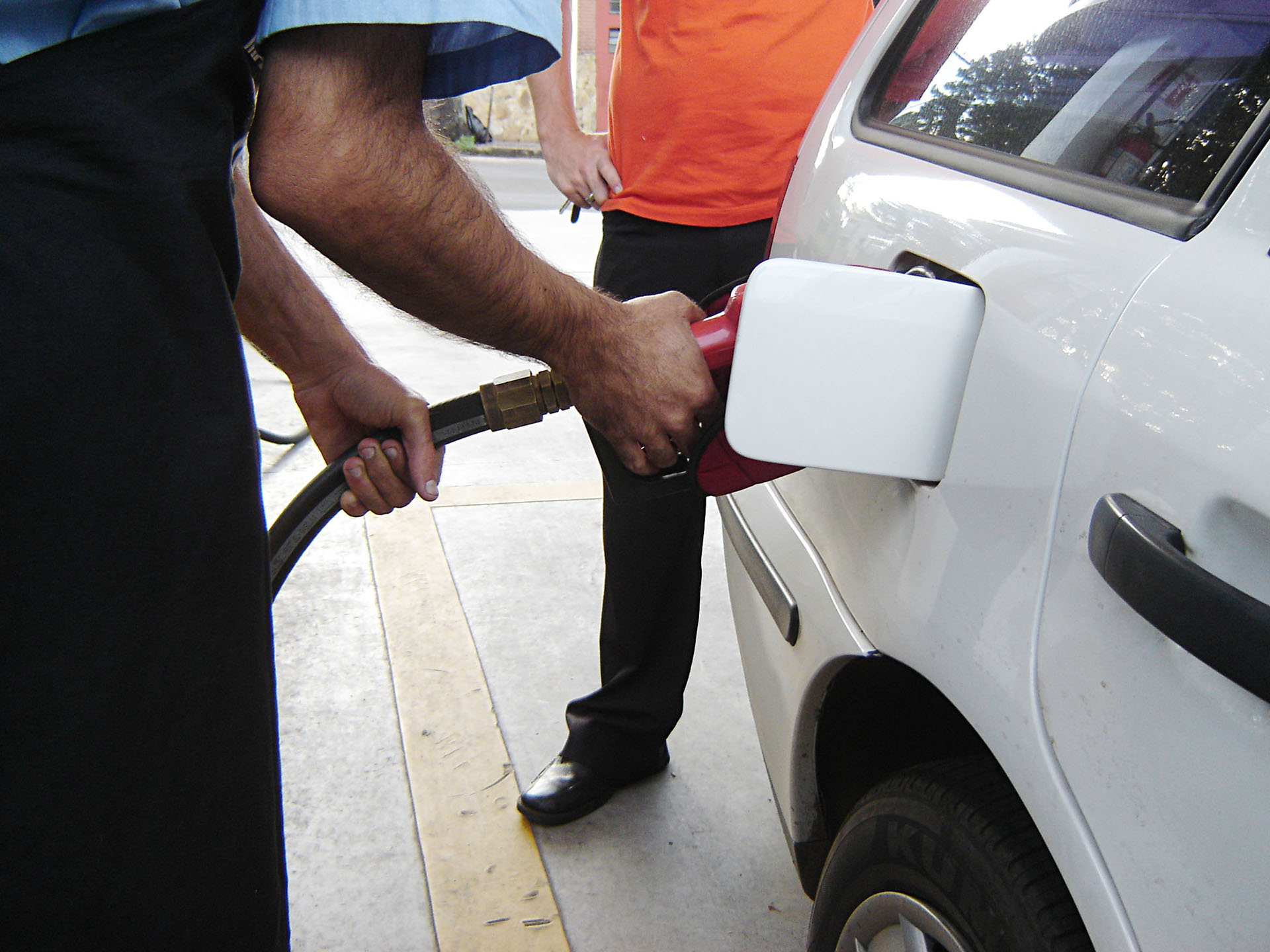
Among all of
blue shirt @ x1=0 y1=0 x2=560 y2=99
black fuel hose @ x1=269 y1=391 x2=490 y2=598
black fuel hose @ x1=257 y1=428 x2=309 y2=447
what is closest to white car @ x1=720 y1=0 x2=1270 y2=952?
blue shirt @ x1=0 y1=0 x2=560 y2=99

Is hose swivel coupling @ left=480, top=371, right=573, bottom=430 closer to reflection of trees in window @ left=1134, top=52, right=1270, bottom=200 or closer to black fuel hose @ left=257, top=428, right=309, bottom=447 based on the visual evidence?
reflection of trees in window @ left=1134, top=52, right=1270, bottom=200

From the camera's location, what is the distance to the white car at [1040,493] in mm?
671

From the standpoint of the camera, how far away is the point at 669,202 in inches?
76.6

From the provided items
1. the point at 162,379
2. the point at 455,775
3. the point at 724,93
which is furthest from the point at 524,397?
the point at 455,775

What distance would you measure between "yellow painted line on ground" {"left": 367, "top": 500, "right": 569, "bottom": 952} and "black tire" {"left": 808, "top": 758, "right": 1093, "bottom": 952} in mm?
819

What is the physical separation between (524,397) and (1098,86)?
710 mm

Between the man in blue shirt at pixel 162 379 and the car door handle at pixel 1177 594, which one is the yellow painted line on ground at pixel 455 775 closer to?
the man in blue shirt at pixel 162 379

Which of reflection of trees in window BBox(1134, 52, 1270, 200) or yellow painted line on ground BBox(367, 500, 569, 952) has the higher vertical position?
reflection of trees in window BBox(1134, 52, 1270, 200)

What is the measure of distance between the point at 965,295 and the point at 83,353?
2.46 feet

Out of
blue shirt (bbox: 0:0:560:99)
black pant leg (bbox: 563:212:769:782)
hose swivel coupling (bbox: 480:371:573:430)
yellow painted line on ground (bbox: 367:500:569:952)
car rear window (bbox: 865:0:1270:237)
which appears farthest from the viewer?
black pant leg (bbox: 563:212:769:782)

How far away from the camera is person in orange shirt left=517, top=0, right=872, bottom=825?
6.15 ft

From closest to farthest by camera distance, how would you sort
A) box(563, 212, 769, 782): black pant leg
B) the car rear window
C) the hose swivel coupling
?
1. the car rear window
2. the hose swivel coupling
3. box(563, 212, 769, 782): black pant leg

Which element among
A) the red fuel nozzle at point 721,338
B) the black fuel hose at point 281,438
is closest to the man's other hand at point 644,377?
the red fuel nozzle at point 721,338

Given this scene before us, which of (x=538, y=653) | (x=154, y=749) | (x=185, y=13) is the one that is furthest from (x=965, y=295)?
(x=538, y=653)
